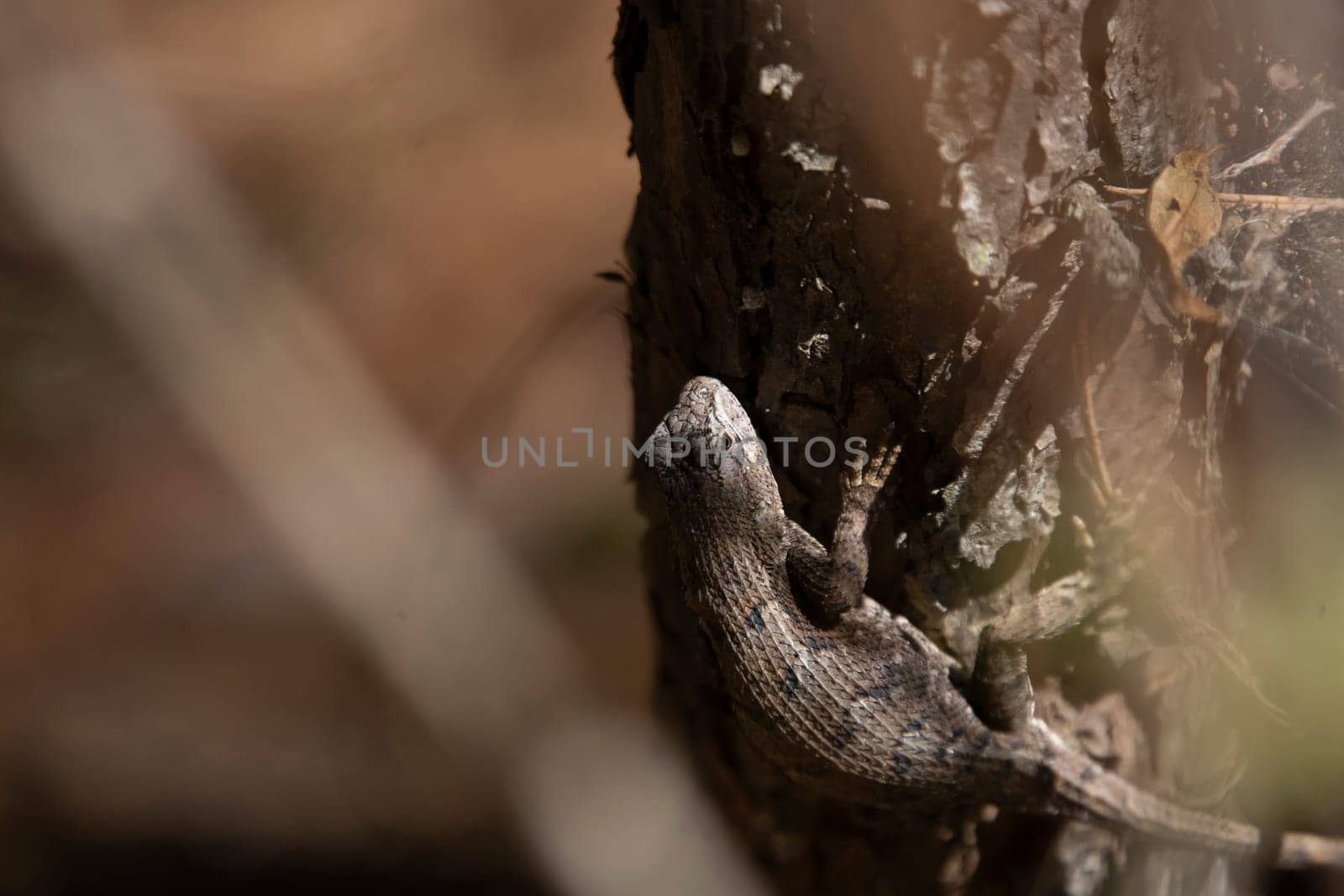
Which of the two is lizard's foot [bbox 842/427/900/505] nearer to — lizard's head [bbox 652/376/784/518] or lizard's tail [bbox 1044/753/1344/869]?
lizard's head [bbox 652/376/784/518]

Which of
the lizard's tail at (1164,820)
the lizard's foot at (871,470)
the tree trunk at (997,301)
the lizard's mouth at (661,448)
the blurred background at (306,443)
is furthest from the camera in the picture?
the blurred background at (306,443)

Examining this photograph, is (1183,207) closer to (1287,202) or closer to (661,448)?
(1287,202)

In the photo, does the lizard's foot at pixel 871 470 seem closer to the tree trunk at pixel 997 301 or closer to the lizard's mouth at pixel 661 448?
the tree trunk at pixel 997 301

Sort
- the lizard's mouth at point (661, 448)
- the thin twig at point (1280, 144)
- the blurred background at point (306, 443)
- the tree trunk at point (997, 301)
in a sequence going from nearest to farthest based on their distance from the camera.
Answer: the tree trunk at point (997, 301) → the thin twig at point (1280, 144) → the lizard's mouth at point (661, 448) → the blurred background at point (306, 443)

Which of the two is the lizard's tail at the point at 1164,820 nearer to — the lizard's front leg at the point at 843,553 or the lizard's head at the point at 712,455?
the lizard's front leg at the point at 843,553

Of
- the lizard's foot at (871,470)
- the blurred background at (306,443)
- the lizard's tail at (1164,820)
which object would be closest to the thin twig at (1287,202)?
the lizard's foot at (871,470)

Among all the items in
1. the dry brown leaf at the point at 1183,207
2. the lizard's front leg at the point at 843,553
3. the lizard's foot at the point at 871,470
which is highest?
the dry brown leaf at the point at 1183,207

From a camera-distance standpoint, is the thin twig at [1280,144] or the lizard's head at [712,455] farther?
the lizard's head at [712,455]

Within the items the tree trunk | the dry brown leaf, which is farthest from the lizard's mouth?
the dry brown leaf

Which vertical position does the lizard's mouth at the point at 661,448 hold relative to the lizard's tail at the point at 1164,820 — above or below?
above
